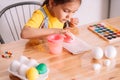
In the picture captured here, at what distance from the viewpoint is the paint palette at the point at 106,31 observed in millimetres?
1428

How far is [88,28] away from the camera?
1562 mm

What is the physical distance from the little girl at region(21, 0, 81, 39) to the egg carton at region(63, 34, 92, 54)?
74mm

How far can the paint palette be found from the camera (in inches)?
56.2

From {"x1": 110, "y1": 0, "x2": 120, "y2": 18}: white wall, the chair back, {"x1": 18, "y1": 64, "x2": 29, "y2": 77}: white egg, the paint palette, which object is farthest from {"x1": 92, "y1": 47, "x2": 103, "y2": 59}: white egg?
{"x1": 110, "y1": 0, "x2": 120, "y2": 18}: white wall

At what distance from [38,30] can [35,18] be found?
3.8 inches

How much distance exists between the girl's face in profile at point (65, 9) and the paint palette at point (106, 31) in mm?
195

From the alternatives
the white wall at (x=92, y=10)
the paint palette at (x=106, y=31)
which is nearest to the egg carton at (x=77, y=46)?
the paint palette at (x=106, y=31)

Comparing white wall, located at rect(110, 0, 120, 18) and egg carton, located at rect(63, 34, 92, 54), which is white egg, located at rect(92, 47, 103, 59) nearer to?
egg carton, located at rect(63, 34, 92, 54)

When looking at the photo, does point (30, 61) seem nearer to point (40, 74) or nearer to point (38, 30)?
point (40, 74)

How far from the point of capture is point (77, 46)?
1.35 m

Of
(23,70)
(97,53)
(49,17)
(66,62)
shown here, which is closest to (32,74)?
(23,70)

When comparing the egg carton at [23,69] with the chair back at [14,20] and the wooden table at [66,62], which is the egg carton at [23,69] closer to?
the wooden table at [66,62]

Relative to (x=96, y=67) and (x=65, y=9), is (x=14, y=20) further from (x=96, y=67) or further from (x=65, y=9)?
(x=96, y=67)

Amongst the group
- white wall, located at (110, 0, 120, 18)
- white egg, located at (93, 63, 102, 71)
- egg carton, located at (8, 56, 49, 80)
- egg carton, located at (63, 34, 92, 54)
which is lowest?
white wall, located at (110, 0, 120, 18)
